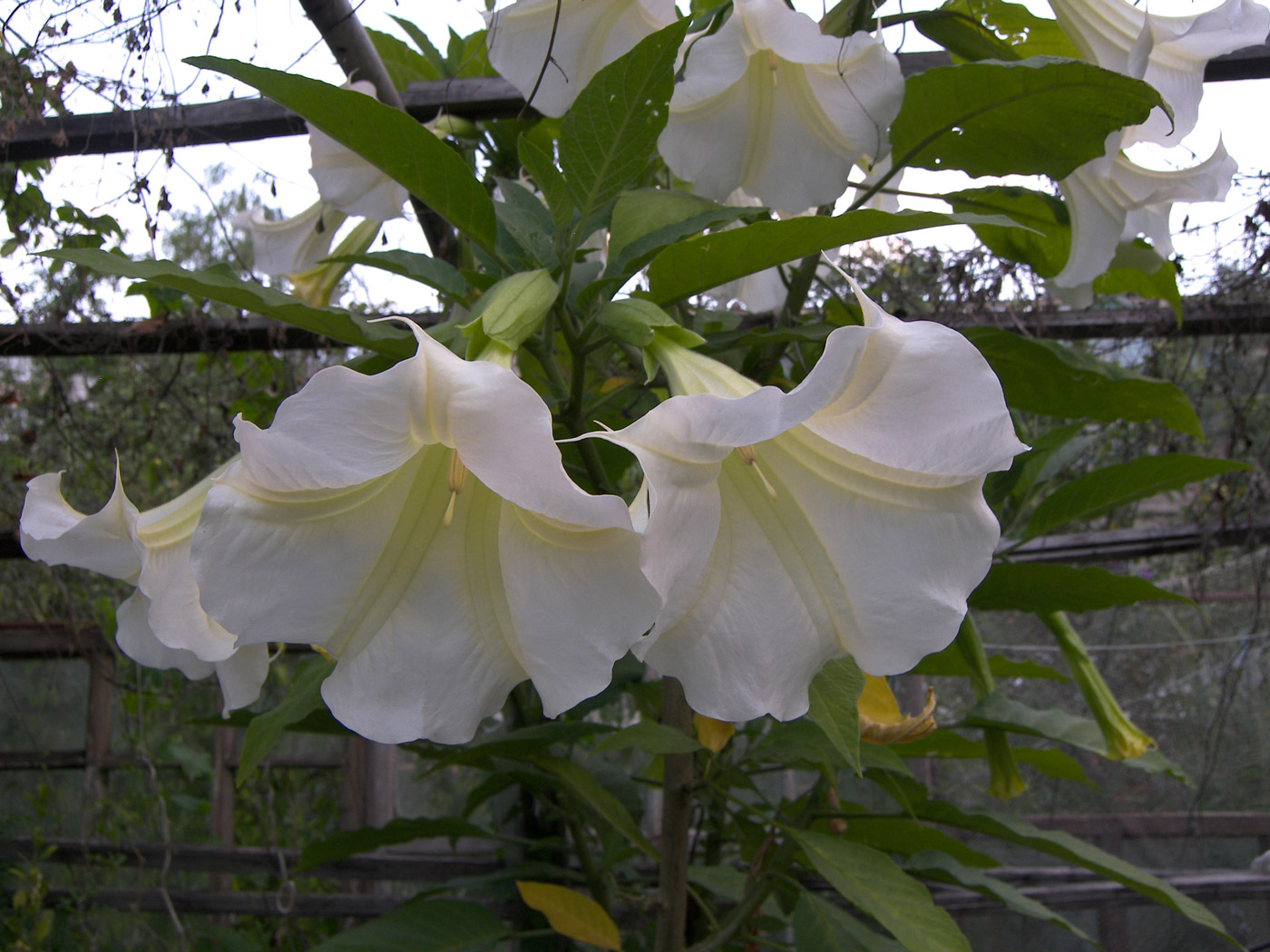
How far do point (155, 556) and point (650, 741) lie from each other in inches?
17.7

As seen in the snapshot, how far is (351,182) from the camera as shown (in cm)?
100

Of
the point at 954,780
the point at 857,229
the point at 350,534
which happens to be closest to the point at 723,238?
the point at 857,229

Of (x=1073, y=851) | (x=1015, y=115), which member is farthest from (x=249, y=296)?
(x=1073, y=851)

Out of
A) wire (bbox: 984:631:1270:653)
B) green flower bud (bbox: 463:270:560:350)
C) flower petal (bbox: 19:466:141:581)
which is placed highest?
green flower bud (bbox: 463:270:560:350)

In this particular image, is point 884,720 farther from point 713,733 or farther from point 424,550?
point 424,550

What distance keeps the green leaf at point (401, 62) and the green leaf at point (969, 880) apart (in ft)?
4.31

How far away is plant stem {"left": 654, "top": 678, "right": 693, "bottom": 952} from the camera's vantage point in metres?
0.98

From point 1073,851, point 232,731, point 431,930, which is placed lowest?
point 431,930

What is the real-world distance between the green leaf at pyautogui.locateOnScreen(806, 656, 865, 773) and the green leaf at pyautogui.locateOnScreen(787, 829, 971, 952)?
31 centimetres

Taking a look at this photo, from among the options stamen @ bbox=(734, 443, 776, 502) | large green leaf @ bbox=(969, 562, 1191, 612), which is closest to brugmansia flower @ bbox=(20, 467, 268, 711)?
Answer: stamen @ bbox=(734, 443, 776, 502)

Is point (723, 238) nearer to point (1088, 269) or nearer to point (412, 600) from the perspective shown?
point (412, 600)

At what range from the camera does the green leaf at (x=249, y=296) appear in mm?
639

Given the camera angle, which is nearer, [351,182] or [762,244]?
[762,244]

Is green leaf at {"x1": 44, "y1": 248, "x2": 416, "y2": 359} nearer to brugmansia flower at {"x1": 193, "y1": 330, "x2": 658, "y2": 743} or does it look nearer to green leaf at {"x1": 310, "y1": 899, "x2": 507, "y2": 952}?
brugmansia flower at {"x1": 193, "y1": 330, "x2": 658, "y2": 743}
